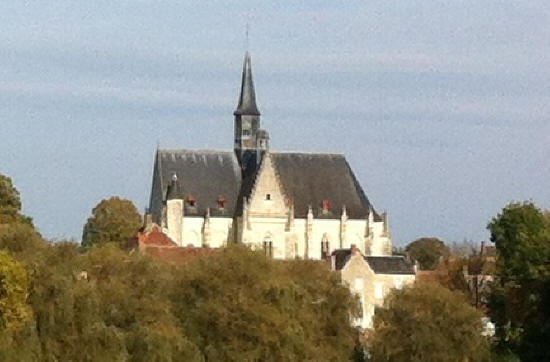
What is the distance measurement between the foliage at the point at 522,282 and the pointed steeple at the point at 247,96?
39522mm

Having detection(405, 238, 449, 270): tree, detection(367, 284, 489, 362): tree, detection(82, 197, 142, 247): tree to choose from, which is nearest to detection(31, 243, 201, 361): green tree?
detection(367, 284, 489, 362): tree

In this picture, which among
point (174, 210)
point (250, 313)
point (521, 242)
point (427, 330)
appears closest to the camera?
point (250, 313)

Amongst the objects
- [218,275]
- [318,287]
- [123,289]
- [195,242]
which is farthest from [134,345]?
[195,242]

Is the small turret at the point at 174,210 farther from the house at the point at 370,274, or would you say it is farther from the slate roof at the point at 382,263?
the house at the point at 370,274

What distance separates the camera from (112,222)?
108375 millimetres

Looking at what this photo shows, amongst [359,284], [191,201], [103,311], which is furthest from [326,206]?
[103,311]

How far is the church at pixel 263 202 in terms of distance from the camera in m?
100

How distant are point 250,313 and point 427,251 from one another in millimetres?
83405

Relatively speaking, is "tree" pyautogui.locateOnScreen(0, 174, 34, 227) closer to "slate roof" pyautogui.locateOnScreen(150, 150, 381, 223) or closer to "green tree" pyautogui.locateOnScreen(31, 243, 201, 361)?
"slate roof" pyautogui.locateOnScreen(150, 150, 381, 223)

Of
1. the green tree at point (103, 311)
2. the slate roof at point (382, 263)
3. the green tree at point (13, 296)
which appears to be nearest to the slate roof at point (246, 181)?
the slate roof at point (382, 263)

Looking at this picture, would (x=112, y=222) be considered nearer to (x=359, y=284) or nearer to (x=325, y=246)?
(x=325, y=246)

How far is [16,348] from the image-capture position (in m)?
46.1

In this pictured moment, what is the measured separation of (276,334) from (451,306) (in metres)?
10.3

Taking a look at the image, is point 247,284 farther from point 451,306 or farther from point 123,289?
point 451,306
